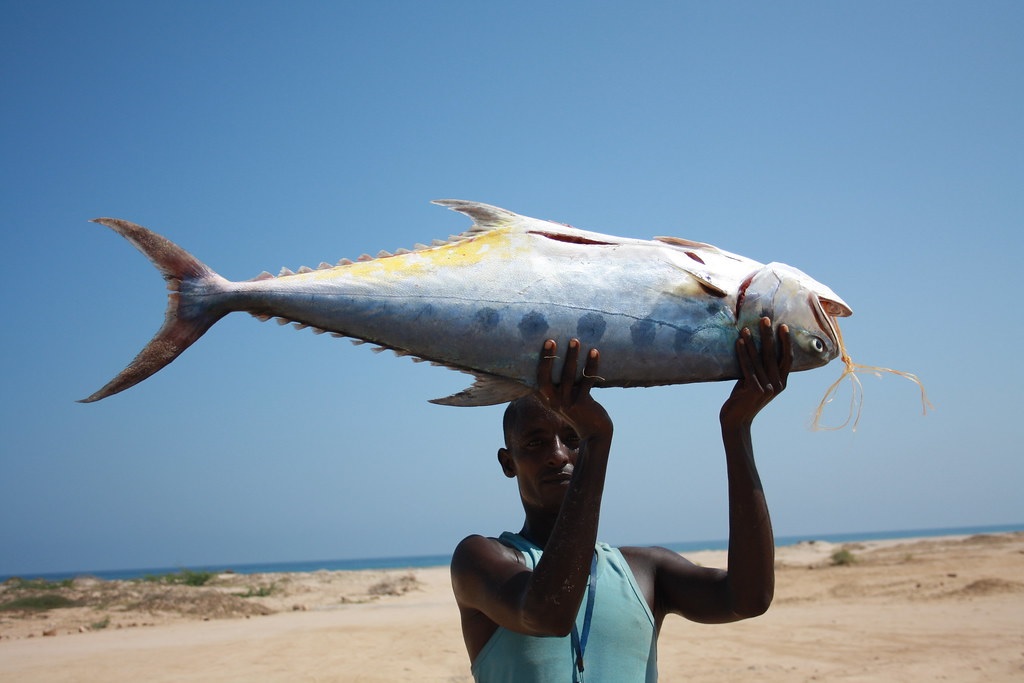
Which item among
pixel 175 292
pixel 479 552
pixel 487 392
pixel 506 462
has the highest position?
pixel 175 292

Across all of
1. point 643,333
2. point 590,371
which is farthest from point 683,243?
point 590,371

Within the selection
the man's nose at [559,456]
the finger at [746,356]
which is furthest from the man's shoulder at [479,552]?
the finger at [746,356]

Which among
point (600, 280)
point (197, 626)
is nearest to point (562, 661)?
point (600, 280)

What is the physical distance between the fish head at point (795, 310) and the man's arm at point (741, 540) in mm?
37

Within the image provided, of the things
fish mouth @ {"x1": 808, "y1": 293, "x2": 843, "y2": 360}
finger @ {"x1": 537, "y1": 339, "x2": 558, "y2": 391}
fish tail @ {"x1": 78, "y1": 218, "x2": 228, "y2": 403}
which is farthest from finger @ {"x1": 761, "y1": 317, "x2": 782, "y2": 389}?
fish tail @ {"x1": 78, "y1": 218, "x2": 228, "y2": 403}

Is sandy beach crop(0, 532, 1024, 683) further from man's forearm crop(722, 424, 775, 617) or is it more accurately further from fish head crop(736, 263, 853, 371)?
fish head crop(736, 263, 853, 371)

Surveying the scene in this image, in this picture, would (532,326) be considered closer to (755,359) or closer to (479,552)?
(755,359)

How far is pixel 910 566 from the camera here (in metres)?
17.6

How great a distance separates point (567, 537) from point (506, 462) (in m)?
0.77

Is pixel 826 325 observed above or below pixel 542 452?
above

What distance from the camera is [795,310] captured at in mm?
2225

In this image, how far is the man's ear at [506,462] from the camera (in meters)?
2.90

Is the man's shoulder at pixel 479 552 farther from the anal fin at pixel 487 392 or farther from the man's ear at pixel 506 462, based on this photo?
the anal fin at pixel 487 392

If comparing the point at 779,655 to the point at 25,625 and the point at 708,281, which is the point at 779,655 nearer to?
the point at 708,281
